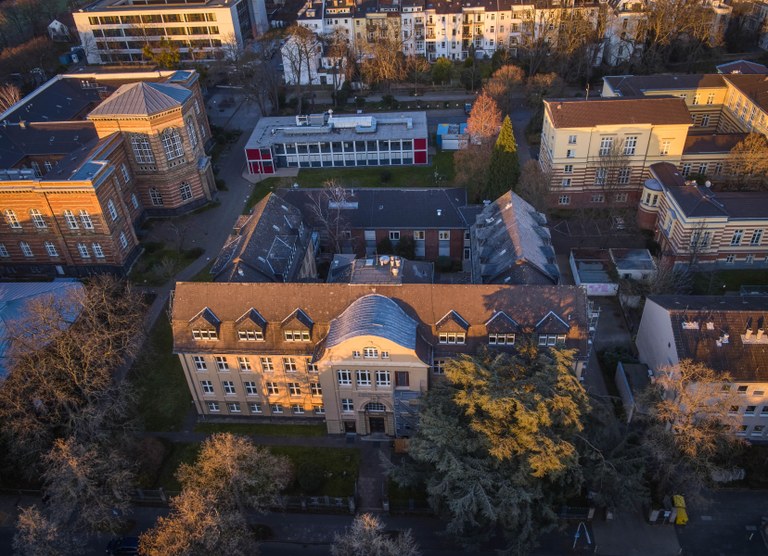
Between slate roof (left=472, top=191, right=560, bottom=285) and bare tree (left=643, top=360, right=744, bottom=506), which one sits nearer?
bare tree (left=643, top=360, right=744, bottom=506)

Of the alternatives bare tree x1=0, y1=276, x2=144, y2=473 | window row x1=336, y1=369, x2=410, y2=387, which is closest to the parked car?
bare tree x1=0, y1=276, x2=144, y2=473

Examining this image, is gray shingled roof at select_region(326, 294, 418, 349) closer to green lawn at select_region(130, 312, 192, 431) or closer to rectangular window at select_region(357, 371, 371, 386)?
rectangular window at select_region(357, 371, 371, 386)

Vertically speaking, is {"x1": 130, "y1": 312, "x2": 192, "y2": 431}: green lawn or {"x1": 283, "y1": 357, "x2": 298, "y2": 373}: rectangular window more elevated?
{"x1": 283, "y1": 357, "x2": 298, "y2": 373}: rectangular window

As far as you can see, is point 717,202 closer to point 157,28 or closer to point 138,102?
point 138,102

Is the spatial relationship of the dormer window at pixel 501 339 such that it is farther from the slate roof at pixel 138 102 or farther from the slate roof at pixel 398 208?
the slate roof at pixel 138 102

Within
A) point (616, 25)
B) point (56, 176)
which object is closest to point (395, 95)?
point (616, 25)
